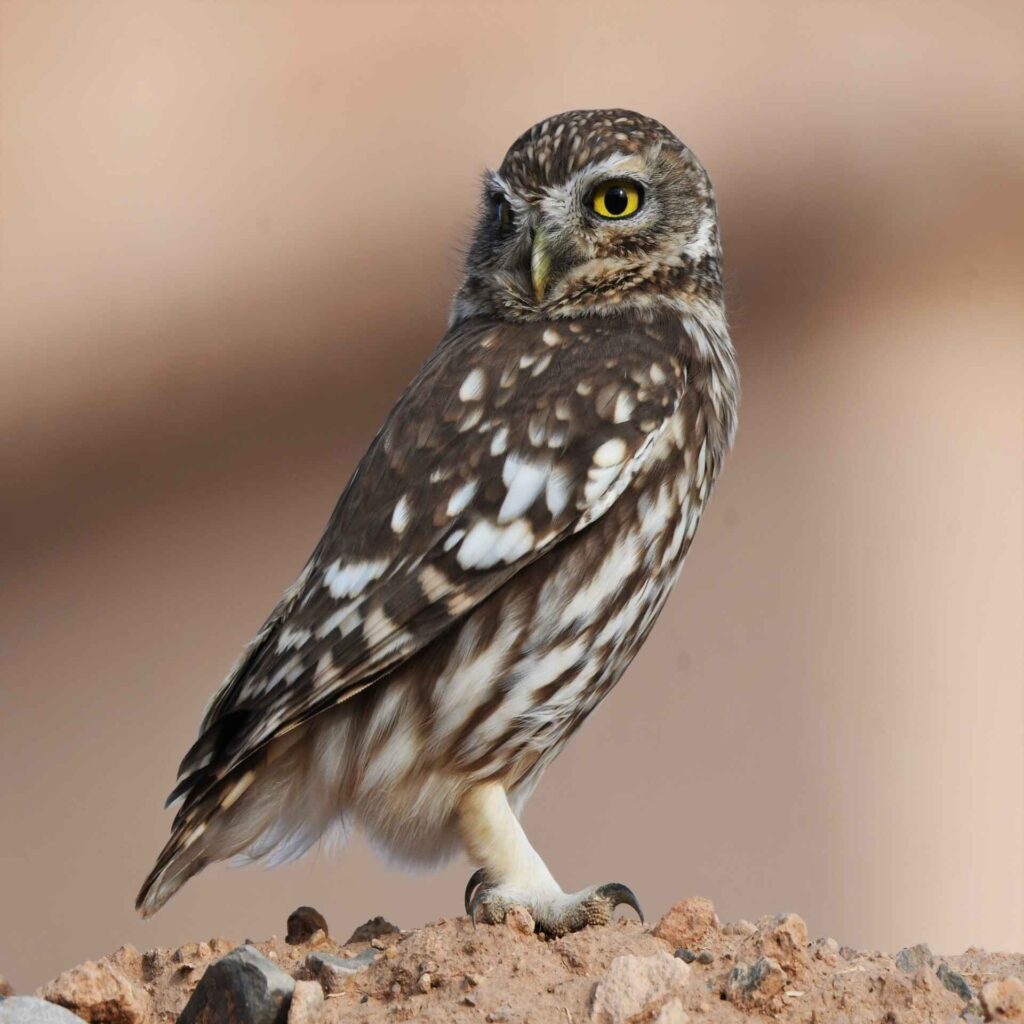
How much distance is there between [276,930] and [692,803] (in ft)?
5.59

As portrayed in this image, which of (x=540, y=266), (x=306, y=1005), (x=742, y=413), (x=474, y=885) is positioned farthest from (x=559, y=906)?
(x=742, y=413)

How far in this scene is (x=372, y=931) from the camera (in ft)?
8.07

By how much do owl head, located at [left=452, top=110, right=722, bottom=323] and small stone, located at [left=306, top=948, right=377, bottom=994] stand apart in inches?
51.2

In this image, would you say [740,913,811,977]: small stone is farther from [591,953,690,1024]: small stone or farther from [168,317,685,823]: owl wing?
[168,317,685,823]: owl wing

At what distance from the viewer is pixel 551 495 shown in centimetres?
254

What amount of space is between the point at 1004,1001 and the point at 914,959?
27cm

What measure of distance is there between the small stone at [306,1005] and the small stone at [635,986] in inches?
14.0

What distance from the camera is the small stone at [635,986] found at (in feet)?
6.23

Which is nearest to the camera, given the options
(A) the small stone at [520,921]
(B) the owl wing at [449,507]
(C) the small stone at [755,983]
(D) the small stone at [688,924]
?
(C) the small stone at [755,983]

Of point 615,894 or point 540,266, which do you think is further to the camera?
point 540,266

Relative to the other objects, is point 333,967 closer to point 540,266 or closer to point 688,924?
point 688,924

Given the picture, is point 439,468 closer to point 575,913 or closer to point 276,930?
point 575,913

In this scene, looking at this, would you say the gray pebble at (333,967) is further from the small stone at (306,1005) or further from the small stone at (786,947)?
the small stone at (786,947)

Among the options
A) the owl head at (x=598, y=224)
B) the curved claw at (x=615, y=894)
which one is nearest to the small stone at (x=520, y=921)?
the curved claw at (x=615, y=894)
